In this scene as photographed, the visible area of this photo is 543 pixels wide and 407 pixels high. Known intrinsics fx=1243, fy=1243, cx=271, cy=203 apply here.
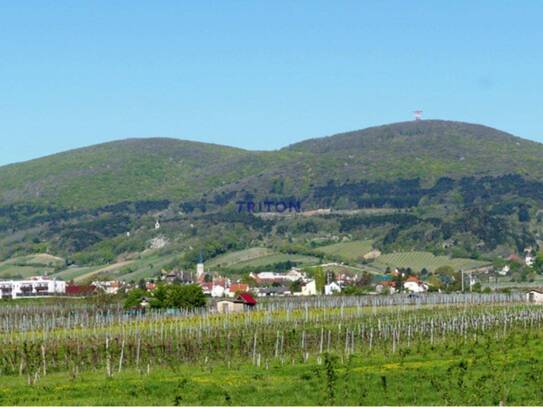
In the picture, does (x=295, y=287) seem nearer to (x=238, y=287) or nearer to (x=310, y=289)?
(x=310, y=289)

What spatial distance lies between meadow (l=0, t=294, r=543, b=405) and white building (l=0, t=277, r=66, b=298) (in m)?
75.5

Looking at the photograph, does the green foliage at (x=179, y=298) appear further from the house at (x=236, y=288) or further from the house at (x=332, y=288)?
the house at (x=332, y=288)

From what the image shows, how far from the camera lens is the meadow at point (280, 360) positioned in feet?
114

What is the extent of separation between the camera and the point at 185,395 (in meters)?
35.0

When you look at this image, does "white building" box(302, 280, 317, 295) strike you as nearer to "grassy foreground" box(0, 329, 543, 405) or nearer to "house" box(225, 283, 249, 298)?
"house" box(225, 283, 249, 298)

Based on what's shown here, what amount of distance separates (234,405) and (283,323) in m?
45.0

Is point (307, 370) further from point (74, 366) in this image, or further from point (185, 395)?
point (74, 366)

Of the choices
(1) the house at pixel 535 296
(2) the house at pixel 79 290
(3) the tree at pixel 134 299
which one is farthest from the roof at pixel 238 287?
(1) the house at pixel 535 296

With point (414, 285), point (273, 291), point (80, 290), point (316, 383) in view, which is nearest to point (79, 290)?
point (80, 290)

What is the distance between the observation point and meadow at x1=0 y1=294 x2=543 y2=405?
34.7 m

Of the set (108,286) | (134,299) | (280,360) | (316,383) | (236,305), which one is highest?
(108,286)

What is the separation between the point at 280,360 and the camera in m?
49.5

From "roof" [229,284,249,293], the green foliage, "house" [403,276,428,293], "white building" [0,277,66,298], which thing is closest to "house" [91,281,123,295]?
"white building" [0,277,66,298]

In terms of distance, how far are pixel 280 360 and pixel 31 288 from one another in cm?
12777
